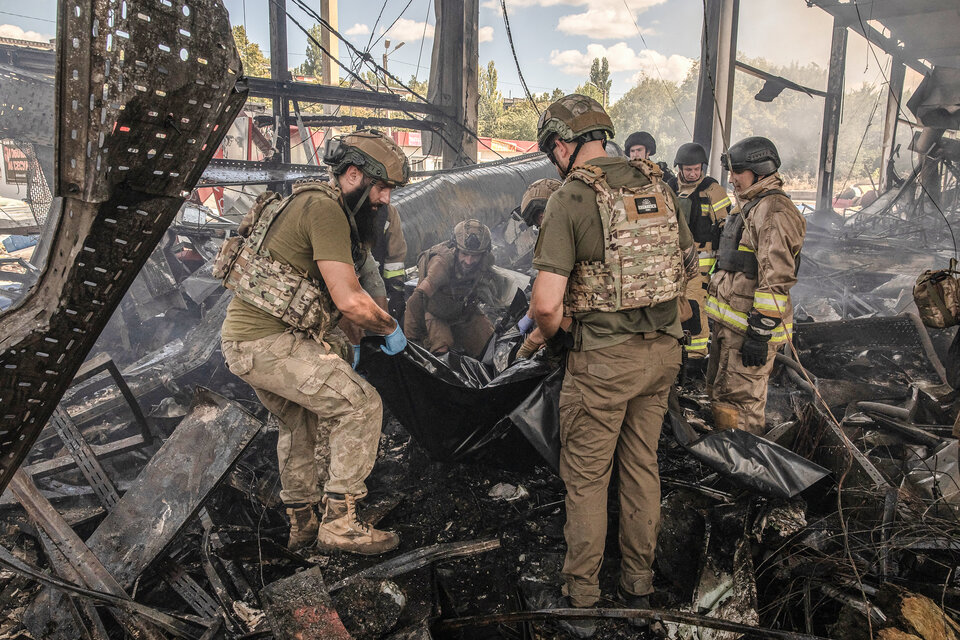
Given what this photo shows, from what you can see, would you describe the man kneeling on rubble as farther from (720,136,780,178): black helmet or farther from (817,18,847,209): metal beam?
(817,18,847,209): metal beam

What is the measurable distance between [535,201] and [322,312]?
1791 mm

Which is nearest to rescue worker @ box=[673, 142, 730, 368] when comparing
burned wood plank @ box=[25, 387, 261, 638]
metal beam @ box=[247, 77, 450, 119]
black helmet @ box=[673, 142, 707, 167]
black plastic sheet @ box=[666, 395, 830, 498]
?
black helmet @ box=[673, 142, 707, 167]

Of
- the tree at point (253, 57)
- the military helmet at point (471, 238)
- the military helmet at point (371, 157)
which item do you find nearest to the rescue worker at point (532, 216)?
the military helmet at point (371, 157)

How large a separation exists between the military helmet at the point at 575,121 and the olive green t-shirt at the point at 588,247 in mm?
121

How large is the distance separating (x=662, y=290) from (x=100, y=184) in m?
1.89

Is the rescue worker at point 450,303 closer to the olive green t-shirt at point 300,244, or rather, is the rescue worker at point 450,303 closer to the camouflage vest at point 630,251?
the olive green t-shirt at point 300,244

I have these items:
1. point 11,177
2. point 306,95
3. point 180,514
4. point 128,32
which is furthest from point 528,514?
point 11,177

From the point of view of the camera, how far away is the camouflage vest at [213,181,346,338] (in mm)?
2486

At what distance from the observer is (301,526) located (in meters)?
2.82

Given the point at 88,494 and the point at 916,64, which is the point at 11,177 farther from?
the point at 916,64

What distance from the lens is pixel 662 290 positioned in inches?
89.7

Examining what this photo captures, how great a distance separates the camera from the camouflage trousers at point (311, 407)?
253 cm

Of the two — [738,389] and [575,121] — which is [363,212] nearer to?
[575,121]

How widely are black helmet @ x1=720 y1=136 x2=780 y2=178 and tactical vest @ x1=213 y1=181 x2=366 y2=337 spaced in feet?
7.94
